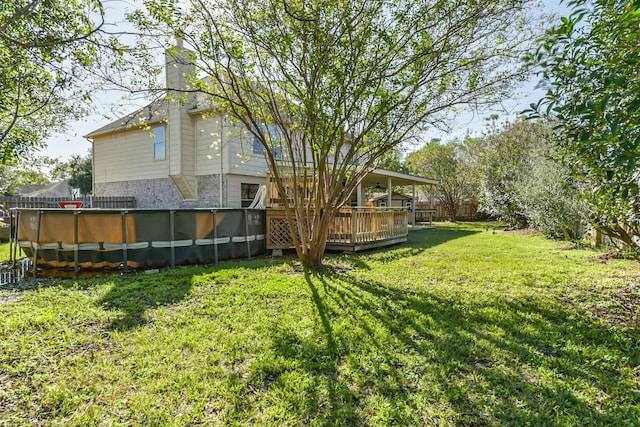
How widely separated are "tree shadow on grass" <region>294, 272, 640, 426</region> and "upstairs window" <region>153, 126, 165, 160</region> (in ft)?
36.7

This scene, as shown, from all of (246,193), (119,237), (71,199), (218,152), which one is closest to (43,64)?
(119,237)

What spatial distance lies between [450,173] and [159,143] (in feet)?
72.2

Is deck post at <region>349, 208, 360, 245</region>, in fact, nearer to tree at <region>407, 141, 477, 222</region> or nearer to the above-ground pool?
the above-ground pool

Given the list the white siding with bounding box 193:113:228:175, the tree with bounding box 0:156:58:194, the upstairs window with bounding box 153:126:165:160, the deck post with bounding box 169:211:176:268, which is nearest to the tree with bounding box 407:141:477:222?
the white siding with bounding box 193:113:228:175

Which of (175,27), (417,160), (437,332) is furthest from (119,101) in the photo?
(417,160)

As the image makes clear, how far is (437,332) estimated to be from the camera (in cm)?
356

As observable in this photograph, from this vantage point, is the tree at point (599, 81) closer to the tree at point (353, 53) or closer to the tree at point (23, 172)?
the tree at point (353, 53)

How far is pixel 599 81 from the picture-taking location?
2508 mm

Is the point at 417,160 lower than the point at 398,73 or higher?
higher

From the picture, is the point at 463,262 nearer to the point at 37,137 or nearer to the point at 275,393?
the point at 275,393

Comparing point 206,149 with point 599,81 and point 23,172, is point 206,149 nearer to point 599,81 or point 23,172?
point 23,172

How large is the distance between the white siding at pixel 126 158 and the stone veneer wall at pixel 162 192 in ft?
0.87

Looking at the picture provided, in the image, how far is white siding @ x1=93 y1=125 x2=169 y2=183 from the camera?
43.5 feet

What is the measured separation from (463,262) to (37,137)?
9.11 metres
